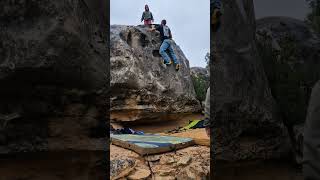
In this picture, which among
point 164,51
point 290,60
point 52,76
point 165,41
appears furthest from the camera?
point 164,51

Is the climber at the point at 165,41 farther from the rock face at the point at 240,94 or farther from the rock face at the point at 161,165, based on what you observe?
the rock face at the point at 240,94

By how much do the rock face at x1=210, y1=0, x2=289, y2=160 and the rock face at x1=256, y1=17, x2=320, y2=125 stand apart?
0.09 metres

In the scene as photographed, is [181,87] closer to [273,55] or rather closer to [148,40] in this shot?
[148,40]

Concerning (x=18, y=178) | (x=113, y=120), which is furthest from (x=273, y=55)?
(x=113, y=120)

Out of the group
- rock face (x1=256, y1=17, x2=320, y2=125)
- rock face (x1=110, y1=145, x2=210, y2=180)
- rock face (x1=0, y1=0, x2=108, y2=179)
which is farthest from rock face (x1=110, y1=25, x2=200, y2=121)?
rock face (x1=256, y1=17, x2=320, y2=125)

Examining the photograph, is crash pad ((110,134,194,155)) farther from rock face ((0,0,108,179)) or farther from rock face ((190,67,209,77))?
rock face ((190,67,209,77))

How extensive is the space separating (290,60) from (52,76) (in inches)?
85.3

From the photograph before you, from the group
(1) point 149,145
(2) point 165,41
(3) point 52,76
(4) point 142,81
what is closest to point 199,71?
(2) point 165,41

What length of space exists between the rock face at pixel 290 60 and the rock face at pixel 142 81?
5335 mm

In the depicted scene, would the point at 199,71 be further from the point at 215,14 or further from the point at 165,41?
the point at 215,14

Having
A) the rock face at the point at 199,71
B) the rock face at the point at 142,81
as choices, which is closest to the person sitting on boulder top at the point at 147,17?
the rock face at the point at 142,81

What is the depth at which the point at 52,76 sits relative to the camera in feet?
11.2

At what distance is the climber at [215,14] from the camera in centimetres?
373

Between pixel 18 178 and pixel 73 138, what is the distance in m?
0.56
